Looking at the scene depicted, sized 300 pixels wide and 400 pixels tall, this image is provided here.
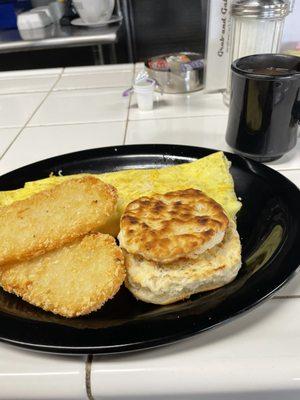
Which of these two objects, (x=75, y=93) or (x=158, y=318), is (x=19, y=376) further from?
(x=75, y=93)

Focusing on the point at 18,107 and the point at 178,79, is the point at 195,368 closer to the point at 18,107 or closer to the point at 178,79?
the point at 178,79

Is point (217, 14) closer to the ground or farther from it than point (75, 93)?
farther from it

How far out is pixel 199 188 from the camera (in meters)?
0.69

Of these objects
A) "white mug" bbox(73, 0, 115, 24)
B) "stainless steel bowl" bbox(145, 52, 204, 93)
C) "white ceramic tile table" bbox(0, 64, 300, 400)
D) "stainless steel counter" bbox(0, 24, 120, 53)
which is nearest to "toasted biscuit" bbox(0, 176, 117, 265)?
"white ceramic tile table" bbox(0, 64, 300, 400)

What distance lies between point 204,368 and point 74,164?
19.8 inches

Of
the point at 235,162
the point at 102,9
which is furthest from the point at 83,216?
the point at 102,9

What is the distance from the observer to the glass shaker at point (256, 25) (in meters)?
0.95

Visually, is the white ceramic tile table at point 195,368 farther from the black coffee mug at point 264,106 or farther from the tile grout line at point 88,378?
the black coffee mug at point 264,106

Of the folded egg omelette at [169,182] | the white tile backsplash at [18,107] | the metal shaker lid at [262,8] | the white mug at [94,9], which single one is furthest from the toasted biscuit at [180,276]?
the white mug at [94,9]

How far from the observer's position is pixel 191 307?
0.47m

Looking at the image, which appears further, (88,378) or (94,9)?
(94,9)

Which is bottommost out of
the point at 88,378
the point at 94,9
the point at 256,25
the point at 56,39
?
the point at 56,39

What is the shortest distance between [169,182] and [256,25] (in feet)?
1.85

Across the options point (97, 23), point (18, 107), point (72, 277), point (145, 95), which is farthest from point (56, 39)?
point (72, 277)
